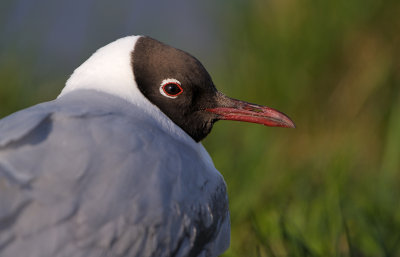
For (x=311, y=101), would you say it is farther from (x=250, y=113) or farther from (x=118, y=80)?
(x=118, y=80)

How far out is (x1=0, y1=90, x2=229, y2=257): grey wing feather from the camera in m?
1.91

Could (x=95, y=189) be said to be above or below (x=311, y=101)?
above

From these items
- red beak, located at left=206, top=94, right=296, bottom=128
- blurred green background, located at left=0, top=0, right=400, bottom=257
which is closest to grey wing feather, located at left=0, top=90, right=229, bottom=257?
red beak, located at left=206, top=94, right=296, bottom=128

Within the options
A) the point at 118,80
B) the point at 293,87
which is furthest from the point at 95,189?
the point at 293,87

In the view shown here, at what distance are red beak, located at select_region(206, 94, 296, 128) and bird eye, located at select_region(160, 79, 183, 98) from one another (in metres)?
0.22

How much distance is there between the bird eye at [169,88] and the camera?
272 cm

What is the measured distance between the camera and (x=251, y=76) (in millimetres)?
4980

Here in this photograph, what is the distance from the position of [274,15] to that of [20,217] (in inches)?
141

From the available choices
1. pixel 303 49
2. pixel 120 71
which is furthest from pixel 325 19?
pixel 120 71

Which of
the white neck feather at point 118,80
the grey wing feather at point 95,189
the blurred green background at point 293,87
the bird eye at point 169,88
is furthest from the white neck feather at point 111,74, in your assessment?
the blurred green background at point 293,87

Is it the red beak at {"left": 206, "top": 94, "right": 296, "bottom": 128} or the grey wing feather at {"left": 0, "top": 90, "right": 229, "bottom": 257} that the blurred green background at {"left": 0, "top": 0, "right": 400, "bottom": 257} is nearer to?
the red beak at {"left": 206, "top": 94, "right": 296, "bottom": 128}

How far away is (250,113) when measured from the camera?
9.61 ft

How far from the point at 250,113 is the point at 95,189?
1081mm

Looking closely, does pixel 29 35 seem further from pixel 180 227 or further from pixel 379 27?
pixel 180 227
